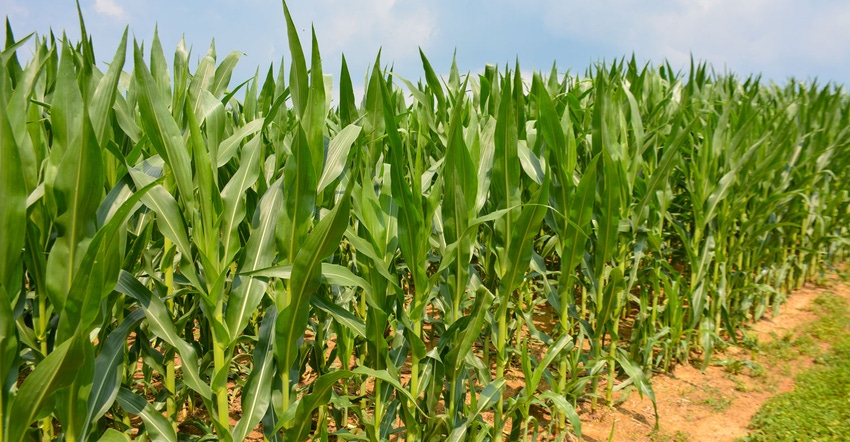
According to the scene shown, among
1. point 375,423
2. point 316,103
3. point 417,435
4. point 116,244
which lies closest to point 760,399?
point 417,435

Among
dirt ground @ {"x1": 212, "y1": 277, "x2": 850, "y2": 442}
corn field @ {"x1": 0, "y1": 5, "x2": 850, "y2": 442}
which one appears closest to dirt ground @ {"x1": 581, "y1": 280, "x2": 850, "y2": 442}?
dirt ground @ {"x1": 212, "y1": 277, "x2": 850, "y2": 442}

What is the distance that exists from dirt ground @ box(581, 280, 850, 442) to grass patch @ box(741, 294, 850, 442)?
0.08m

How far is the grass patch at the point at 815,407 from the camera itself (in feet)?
9.48

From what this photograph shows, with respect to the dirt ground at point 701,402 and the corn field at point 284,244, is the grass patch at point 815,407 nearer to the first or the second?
the dirt ground at point 701,402

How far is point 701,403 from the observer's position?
126 inches

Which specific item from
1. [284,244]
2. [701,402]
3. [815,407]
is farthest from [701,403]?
[284,244]

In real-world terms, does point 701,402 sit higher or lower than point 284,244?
lower

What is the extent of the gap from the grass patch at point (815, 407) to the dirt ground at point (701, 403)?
0.08 m

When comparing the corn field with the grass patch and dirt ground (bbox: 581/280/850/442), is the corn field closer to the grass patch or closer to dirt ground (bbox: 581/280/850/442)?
dirt ground (bbox: 581/280/850/442)

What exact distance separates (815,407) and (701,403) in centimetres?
58

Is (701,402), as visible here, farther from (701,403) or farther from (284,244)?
(284,244)

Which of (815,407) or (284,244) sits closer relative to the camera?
(284,244)

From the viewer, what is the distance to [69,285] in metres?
1.36

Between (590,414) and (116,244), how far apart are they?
238 centimetres
